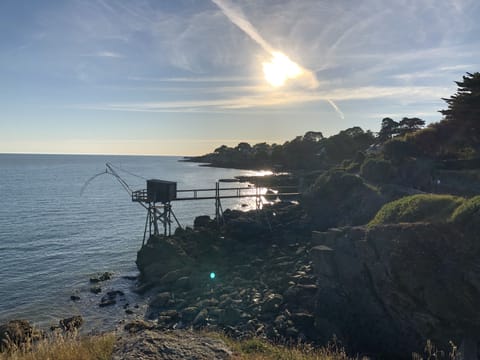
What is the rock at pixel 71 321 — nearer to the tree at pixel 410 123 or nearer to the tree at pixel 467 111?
the tree at pixel 467 111

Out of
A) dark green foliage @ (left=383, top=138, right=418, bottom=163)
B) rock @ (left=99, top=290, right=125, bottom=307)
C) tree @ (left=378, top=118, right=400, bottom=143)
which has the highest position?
tree @ (left=378, top=118, right=400, bottom=143)

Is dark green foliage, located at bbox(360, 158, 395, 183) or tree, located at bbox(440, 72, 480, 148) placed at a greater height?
tree, located at bbox(440, 72, 480, 148)

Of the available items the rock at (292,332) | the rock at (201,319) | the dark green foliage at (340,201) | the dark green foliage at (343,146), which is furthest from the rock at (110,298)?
the dark green foliage at (343,146)

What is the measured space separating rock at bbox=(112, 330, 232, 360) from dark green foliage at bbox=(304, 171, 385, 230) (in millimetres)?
21672

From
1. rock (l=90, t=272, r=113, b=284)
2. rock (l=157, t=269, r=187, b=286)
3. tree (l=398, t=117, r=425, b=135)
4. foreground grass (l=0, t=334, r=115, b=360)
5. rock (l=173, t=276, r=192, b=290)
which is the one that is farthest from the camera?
tree (l=398, t=117, r=425, b=135)

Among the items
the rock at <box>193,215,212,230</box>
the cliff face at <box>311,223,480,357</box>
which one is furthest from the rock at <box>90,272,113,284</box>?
the cliff face at <box>311,223,480,357</box>

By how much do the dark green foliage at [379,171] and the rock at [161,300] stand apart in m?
22.0

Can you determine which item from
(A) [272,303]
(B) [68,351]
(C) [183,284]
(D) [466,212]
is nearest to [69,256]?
(C) [183,284]

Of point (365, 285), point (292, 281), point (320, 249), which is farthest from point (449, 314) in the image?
point (292, 281)

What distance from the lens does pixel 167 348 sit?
7.12 m

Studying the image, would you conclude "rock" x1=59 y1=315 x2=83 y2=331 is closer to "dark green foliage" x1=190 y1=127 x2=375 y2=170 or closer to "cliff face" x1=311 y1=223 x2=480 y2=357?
"cliff face" x1=311 y1=223 x2=480 y2=357

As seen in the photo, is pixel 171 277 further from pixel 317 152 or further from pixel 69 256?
pixel 317 152

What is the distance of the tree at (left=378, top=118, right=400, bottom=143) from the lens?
3098 inches

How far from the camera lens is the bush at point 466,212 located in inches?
497
